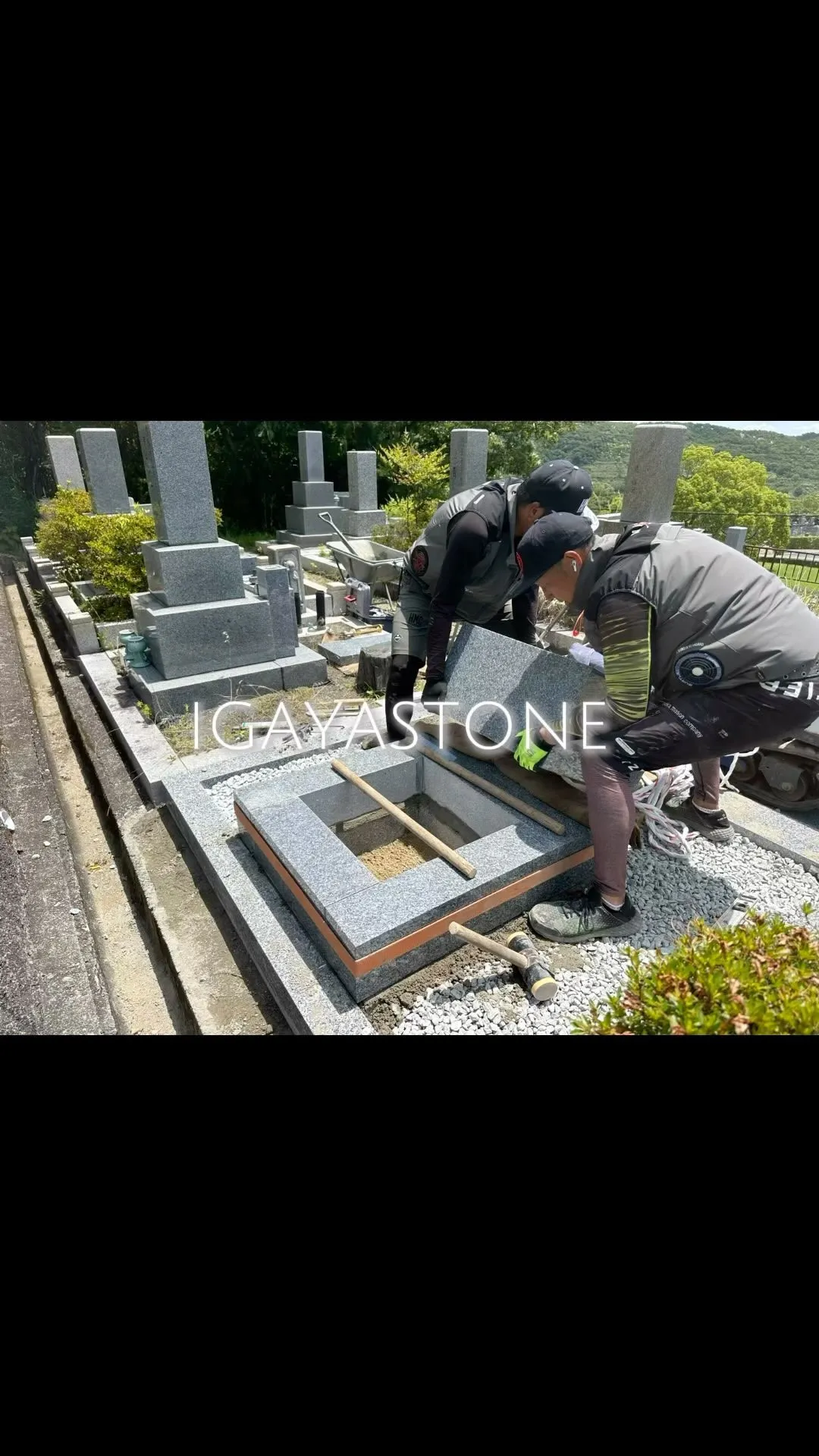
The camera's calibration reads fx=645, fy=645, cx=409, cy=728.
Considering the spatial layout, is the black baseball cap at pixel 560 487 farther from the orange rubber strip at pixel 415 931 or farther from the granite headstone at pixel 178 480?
the granite headstone at pixel 178 480

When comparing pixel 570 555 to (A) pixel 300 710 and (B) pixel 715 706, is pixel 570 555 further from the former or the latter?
(A) pixel 300 710

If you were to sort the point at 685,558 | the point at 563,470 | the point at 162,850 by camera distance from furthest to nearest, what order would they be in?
the point at 162,850
the point at 563,470
the point at 685,558

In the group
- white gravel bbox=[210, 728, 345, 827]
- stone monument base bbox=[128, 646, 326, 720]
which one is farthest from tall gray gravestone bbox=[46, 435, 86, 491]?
white gravel bbox=[210, 728, 345, 827]

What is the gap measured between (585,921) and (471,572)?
1.99m

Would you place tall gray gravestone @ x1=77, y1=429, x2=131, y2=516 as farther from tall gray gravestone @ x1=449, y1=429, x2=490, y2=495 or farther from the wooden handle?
the wooden handle

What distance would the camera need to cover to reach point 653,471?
667 centimetres

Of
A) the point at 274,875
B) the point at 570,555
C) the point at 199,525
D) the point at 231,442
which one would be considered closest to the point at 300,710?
the point at 199,525

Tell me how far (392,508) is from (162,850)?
1137 cm

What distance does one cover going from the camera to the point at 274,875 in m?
3.35

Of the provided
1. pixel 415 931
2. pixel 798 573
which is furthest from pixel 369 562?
pixel 798 573

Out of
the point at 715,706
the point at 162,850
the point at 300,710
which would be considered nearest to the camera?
the point at 715,706

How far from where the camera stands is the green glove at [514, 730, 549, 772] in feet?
11.0

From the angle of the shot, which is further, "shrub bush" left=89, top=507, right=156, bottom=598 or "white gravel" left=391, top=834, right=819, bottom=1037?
"shrub bush" left=89, top=507, right=156, bottom=598

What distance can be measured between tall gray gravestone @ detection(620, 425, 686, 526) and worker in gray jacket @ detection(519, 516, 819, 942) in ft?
14.4
